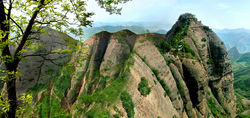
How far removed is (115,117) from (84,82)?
53.5 feet

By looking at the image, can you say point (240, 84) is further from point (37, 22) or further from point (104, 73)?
point (37, 22)

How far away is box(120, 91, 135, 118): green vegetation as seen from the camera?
16214 millimetres

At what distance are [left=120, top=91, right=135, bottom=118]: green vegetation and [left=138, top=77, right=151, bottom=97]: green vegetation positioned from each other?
3.09 metres

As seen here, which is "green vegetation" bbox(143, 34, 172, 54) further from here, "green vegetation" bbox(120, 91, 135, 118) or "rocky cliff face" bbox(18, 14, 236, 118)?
"green vegetation" bbox(120, 91, 135, 118)

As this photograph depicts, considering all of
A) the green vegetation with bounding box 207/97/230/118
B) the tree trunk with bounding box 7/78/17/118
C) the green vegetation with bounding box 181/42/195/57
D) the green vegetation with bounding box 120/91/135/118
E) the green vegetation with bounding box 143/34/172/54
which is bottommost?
the green vegetation with bounding box 207/97/230/118

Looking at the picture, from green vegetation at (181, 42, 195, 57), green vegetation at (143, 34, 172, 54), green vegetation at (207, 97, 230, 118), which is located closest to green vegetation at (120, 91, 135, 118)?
green vegetation at (143, 34, 172, 54)

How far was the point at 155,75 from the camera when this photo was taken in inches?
1081

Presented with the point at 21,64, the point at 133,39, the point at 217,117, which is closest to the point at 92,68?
the point at 133,39

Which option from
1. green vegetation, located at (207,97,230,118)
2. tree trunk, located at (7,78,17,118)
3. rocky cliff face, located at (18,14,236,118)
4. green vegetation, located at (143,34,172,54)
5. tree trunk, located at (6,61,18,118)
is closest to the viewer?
tree trunk, located at (6,61,18,118)

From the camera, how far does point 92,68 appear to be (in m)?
29.7

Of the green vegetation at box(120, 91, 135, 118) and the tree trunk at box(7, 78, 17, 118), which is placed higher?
the tree trunk at box(7, 78, 17, 118)

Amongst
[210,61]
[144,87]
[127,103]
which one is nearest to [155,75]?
[144,87]

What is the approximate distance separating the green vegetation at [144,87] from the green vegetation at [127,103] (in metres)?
3.09

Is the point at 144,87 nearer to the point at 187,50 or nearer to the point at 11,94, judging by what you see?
the point at 11,94
